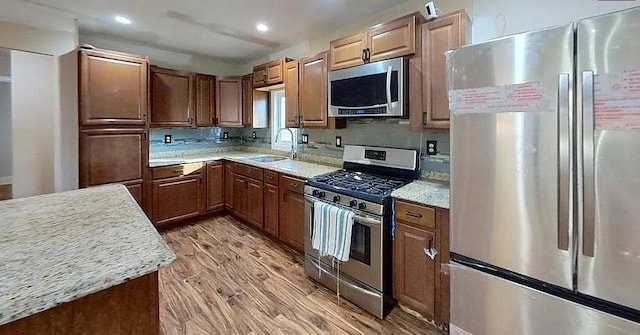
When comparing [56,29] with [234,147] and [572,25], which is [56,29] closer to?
[234,147]

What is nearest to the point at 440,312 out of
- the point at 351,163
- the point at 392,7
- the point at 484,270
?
the point at 484,270

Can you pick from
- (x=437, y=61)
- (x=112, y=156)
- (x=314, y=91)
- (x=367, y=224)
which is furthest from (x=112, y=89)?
(x=437, y=61)

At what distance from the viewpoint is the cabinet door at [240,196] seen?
377 centimetres

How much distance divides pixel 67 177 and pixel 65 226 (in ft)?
8.39

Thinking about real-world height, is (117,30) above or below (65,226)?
above

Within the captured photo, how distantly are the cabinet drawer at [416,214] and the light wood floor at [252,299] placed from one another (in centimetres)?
71

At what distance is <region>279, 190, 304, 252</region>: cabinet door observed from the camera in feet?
9.48

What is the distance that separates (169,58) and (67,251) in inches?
155

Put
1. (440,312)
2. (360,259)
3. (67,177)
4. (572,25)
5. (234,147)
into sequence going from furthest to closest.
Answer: (234,147) → (67,177) → (360,259) → (440,312) → (572,25)

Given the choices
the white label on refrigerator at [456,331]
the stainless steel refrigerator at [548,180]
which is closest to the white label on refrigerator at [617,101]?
the stainless steel refrigerator at [548,180]

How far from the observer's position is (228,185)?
4137 mm

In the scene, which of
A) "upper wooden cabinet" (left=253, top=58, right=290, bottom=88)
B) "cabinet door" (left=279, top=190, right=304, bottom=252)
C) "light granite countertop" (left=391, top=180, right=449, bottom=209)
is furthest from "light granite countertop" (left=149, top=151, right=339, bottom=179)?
"upper wooden cabinet" (left=253, top=58, right=290, bottom=88)

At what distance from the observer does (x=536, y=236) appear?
4.20 ft

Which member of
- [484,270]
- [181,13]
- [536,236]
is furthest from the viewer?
[181,13]
